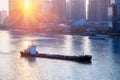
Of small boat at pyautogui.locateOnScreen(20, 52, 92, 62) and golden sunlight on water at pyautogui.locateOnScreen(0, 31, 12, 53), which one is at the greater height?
small boat at pyautogui.locateOnScreen(20, 52, 92, 62)

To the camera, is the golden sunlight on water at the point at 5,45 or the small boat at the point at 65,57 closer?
the small boat at the point at 65,57

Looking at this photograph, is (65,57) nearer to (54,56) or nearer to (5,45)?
(54,56)

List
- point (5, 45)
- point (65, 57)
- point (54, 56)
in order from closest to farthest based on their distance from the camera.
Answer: point (65, 57) → point (54, 56) → point (5, 45)

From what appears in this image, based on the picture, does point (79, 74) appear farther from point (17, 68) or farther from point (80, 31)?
point (80, 31)

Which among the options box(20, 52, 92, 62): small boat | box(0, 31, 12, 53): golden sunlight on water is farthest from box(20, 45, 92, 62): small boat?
box(0, 31, 12, 53): golden sunlight on water

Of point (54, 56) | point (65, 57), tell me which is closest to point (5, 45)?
point (54, 56)

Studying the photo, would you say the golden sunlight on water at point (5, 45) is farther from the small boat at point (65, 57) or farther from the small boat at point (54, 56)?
the small boat at point (65, 57)

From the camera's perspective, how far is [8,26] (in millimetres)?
97750

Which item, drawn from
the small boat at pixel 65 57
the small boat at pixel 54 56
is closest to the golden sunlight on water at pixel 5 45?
the small boat at pixel 54 56

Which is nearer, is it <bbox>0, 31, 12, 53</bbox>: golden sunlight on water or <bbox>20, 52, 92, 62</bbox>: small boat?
<bbox>20, 52, 92, 62</bbox>: small boat

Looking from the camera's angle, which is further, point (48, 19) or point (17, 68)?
point (48, 19)

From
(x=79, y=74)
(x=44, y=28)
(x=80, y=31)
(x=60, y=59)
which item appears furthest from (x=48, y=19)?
(x=79, y=74)

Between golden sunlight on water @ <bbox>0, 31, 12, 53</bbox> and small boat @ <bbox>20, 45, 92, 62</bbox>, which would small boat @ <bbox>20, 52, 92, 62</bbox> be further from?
golden sunlight on water @ <bbox>0, 31, 12, 53</bbox>

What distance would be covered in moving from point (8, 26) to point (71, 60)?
73825 millimetres
